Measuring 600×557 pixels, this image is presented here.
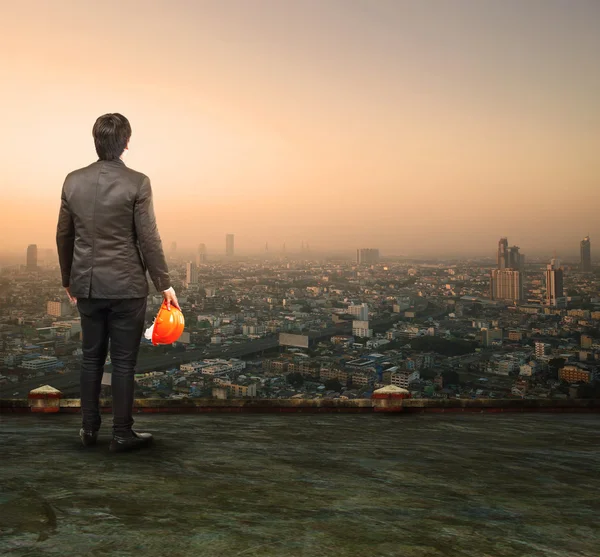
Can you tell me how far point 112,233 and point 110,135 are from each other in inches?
20.7

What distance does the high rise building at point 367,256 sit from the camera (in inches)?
1307

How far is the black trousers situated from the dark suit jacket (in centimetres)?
9

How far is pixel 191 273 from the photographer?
24.3m

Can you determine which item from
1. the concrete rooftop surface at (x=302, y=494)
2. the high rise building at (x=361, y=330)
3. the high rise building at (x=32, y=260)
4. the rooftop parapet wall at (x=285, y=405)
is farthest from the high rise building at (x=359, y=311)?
the concrete rooftop surface at (x=302, y=494)

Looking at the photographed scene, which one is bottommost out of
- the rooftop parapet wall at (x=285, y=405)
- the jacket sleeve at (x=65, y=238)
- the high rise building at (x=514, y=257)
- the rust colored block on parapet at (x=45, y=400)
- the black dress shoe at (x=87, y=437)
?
the rooftop parapet wall at (x=285, y=405)

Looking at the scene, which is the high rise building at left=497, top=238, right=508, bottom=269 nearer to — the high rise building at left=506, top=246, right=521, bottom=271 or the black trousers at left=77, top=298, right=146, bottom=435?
the high rise building at left=506, top=246, right=521, bottom=271

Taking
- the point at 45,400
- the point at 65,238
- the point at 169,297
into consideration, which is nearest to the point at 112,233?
the point at 65,238

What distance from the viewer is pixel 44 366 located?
16.3 meters

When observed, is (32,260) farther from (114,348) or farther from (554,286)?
(554,286)

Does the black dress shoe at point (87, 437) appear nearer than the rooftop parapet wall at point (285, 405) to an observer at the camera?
Yes

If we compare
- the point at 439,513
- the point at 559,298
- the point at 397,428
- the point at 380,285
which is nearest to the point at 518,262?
the point at 559,298

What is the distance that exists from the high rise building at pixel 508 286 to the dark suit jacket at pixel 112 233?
27.4m

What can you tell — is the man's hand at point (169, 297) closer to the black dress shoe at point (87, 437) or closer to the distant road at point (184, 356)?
the black dress shoe at point (87, 437)

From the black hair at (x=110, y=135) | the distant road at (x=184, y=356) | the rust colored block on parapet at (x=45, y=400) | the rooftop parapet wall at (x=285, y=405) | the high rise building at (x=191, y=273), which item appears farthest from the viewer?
the high rise building at (x=191, y=273)
